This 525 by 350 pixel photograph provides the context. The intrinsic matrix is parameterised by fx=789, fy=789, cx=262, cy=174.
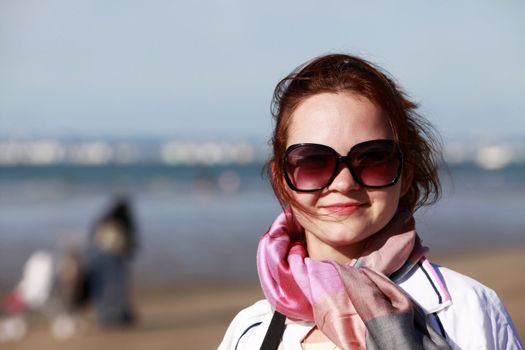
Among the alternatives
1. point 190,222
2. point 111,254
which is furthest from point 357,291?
point 190,222

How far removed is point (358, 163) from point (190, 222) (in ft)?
65.2

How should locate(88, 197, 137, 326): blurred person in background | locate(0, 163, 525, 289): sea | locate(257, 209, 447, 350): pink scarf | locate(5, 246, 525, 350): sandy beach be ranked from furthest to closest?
1. locate(0, 163, 525, 289): sea
2. locate(88, 197, 137, 326): blurred person in background
3. locate(5, 246, 525, 350): sandy beach
4. locate(257, 209, 447, 350): pink scarf

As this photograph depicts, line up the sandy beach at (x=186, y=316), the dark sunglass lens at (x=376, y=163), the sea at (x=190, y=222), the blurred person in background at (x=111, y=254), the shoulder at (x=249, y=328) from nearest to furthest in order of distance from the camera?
the dark sunglass lens at (x=376, y=163)
the shoulder at (x=249, y=328)
the sandy beach at (x=186, y=316)
the blurred person in background at (x=111, y=254)
the sea at (x=190, y=222)

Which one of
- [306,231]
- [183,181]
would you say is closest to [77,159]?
[183,181]

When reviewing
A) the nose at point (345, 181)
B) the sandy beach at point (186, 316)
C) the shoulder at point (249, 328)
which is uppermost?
the nose at point (345, 181)

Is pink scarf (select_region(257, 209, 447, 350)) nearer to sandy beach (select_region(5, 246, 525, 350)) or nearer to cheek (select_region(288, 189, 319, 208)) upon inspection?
cheek (select_region(288, 189, 319, 208))

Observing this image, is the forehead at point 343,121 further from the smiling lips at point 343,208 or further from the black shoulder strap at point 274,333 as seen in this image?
the black shoulder strap at point 274,333

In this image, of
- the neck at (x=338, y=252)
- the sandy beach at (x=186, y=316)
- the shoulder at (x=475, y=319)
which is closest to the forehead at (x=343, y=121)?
the neck at (x=338, y=252)

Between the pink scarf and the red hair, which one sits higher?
the red hair

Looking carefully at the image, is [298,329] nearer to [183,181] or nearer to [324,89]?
[324,89]

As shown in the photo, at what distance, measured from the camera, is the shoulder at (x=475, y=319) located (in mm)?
1650

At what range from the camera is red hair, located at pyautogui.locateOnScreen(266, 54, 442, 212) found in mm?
1886

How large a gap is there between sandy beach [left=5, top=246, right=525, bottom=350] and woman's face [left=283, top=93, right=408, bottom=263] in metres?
7.82

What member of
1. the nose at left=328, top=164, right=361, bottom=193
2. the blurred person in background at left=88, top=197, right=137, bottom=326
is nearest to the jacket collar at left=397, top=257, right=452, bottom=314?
the nose at left=328, top=164, right=361, bottom=193
